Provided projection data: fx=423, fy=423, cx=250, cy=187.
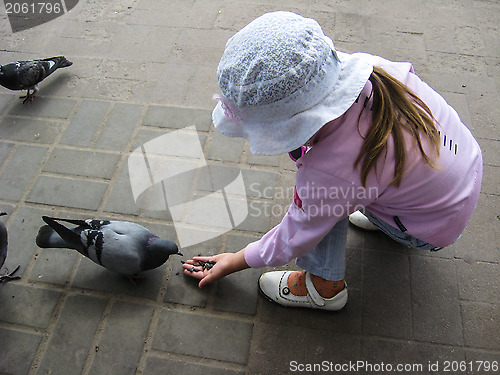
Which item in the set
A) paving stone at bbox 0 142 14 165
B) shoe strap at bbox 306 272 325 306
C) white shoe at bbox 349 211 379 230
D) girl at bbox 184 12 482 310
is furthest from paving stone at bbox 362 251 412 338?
paving stone at bbox 0 142 14 165

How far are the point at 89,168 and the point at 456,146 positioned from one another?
7.02ft

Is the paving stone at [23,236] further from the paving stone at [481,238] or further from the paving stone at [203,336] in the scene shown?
the paving stone at [481,238]

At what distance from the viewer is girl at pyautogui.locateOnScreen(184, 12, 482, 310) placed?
46.5 inches

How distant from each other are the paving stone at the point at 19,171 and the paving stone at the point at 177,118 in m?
0.74

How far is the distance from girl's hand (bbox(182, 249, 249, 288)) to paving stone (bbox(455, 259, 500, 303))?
1145 mm

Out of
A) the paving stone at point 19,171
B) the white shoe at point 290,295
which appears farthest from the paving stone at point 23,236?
the white shoe at point 290,295

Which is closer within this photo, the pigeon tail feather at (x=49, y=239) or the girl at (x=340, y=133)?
the girl at (x=340, y=133)

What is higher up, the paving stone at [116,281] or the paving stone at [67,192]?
the paving stone at [67,192]

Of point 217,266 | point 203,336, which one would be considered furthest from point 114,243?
point 203,336

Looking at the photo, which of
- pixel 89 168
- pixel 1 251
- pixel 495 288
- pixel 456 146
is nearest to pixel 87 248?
pixel 1 251

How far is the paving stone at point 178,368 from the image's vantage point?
6.45ft

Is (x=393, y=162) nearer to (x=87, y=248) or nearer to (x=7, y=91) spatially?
(x=87, y=248)

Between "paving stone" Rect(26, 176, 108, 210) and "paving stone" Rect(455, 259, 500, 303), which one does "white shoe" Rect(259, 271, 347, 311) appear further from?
"paving stone" Rect(26, 176, 108, 210)

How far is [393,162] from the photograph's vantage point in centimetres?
141
